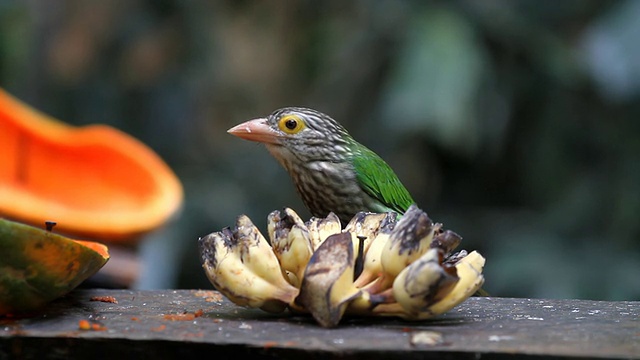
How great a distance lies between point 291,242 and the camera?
232 centimetres

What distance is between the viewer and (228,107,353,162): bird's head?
3.64m

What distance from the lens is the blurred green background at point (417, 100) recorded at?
771cm

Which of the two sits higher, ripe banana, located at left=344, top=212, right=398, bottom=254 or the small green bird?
the small green bird

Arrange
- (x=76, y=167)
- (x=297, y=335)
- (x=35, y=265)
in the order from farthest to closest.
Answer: (x=76, y=167) → (x=35, y=265) → (x=297, y=335)

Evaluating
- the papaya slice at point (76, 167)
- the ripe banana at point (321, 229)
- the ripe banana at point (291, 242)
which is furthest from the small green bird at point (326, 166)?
the papaya slice at point (76, 167)

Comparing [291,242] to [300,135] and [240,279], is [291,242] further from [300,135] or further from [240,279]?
[300,135]

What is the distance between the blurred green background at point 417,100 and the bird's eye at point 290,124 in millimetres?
3505

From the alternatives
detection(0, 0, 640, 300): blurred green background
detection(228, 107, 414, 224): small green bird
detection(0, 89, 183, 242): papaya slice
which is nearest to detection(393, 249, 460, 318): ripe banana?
detection(228, 107, 414, 224): small green bird

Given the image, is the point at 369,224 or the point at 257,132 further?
the point at 257,132

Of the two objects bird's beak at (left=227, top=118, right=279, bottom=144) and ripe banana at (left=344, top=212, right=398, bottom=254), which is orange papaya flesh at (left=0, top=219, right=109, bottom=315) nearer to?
ripe banana at (left=344, top=212, right=398, bottom=254)

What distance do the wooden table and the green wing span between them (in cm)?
131

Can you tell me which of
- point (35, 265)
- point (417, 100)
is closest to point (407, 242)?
point (35, 265)

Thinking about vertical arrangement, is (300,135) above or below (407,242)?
above

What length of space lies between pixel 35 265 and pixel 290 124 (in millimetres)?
1599
